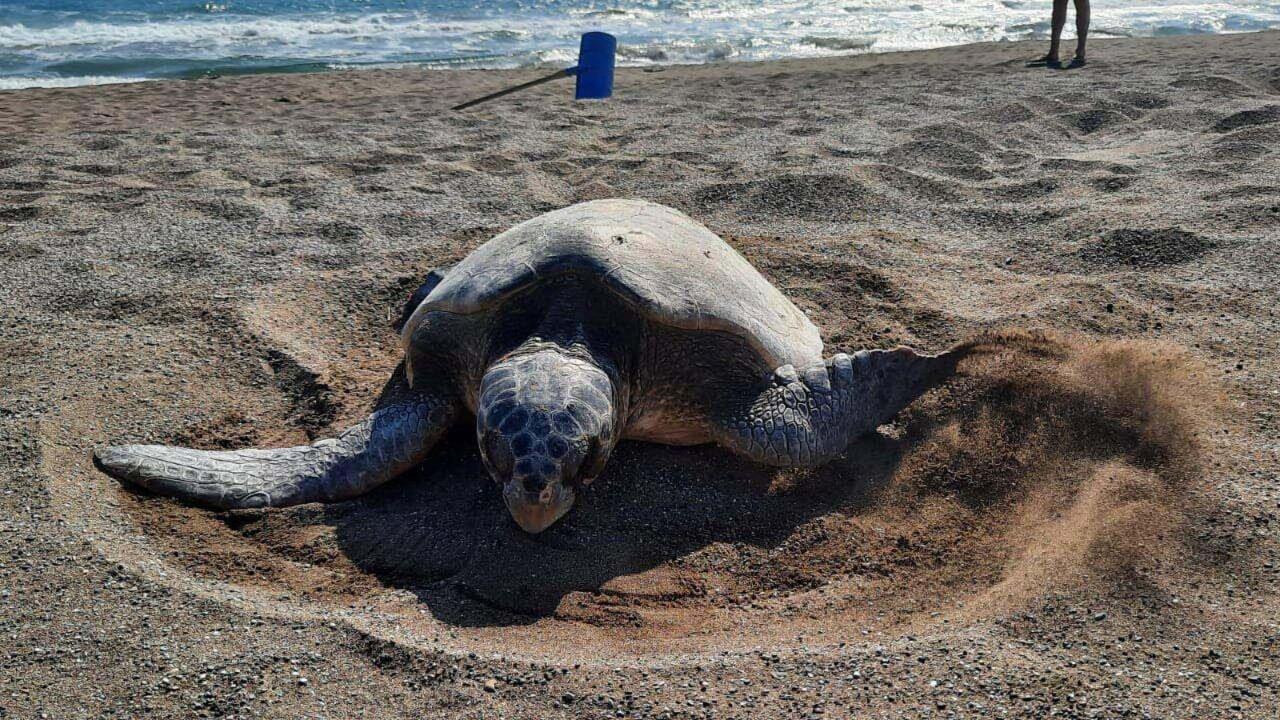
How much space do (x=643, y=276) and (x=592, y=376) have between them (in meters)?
0.54

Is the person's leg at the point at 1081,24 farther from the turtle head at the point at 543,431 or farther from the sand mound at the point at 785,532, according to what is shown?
the turtle head at the point at 543,431

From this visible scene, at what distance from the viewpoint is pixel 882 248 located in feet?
15.4

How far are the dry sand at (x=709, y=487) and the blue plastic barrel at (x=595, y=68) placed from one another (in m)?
0.65

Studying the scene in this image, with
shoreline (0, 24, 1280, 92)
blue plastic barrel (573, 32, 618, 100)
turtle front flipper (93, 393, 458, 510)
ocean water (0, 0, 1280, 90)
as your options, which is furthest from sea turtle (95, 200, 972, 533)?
ocean water (0, 0, 1280, 90)

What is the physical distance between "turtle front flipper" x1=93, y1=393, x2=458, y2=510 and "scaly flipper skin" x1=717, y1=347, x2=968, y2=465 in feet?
3.46

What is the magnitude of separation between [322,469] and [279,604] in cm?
61

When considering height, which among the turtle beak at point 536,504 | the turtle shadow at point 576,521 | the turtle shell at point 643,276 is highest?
the turtle shell at point 643,276

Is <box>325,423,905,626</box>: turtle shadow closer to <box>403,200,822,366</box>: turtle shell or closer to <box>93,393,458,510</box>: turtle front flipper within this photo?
<box>93,393,458,510</box>: turtle front flipper

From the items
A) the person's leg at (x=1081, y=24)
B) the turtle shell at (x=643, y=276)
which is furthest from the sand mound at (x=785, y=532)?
the person's leg at (x=1081, y=24)

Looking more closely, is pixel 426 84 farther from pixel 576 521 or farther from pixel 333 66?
pixel 576 521

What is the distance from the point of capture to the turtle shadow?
2447 millimetres

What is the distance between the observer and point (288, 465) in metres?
2.84

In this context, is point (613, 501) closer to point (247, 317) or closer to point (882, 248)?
point (247, 317)

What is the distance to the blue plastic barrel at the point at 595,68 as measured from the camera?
5.31 meters
